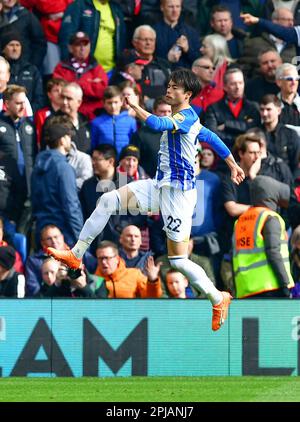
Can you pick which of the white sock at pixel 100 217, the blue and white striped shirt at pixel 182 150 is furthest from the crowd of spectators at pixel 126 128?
the blue and white striped shirt at pixel 182 150

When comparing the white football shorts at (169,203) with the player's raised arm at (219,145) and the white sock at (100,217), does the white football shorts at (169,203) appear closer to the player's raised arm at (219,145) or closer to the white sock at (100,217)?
the white sock at (100,217)

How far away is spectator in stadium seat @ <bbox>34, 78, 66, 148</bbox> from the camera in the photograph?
1656cm

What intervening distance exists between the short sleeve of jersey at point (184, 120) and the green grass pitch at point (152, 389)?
235 centimetres

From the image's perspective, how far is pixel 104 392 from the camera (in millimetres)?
12609

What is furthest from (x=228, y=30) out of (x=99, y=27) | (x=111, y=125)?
(x=111, y=125)

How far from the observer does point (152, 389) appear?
1287 cm

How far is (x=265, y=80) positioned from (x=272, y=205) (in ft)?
9.80

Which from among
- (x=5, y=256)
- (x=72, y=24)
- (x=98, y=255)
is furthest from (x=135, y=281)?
(x=72, y=24)

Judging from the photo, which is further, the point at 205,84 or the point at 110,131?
the point at 205,84

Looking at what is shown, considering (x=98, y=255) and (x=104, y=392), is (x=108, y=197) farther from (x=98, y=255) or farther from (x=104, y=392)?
(x=98, y=255)

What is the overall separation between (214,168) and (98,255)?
2.31 meters

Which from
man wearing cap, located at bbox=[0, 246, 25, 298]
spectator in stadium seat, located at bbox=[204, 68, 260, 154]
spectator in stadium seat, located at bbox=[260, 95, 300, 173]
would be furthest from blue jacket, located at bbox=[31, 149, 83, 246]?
spectator in stadium seat, located at bbox=[260, 95, 300, 173]

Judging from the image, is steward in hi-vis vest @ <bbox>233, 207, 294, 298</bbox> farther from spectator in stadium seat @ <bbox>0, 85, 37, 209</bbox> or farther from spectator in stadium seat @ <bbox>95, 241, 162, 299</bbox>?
spectator in stadium seat @ <bbox>0, 85, 37, 209</bbox>

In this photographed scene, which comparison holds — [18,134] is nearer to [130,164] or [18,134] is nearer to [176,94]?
[130,164]
